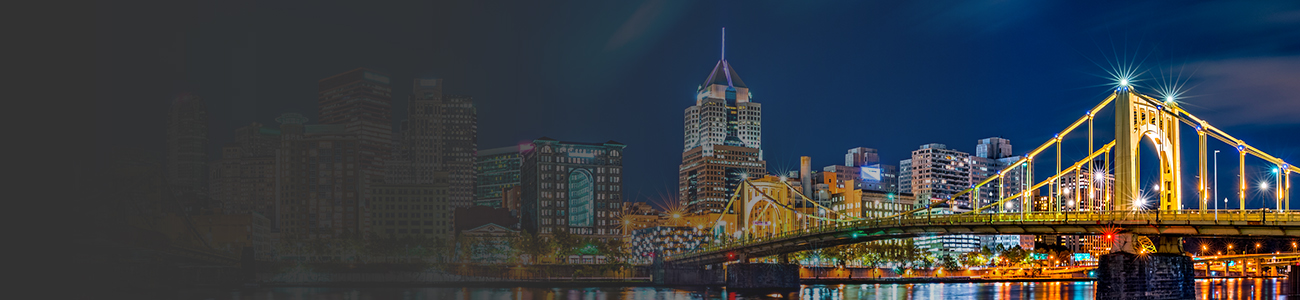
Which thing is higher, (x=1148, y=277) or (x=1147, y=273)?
(x=1147, y=273)

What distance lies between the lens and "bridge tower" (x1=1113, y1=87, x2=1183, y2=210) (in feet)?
196

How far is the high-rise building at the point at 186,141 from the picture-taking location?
137m

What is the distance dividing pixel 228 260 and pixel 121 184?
1802 centimetres

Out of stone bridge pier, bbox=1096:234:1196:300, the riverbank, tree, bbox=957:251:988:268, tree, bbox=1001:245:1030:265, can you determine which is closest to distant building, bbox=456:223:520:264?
the riverbank

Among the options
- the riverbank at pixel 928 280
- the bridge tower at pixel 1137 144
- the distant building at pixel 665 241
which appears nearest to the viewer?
the bridge tower at pixel 1137 144

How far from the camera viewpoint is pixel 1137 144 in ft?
198

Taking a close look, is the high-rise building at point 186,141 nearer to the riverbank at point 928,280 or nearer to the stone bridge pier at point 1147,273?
the riverbank at point 928,280

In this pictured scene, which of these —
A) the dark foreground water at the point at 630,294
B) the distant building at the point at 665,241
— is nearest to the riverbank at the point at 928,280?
the dark foreground water at the point at 630,294

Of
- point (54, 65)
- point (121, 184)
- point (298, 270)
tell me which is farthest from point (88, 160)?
point (298, 270)

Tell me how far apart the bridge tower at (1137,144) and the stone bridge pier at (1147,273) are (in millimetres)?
2559

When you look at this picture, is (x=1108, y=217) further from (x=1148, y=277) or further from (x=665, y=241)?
(x=665, y=241)

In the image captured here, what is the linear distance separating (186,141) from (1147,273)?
548 feet

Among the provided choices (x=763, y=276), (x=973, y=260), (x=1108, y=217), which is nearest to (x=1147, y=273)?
(x=1108, y=217)

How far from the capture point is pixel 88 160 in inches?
3684
